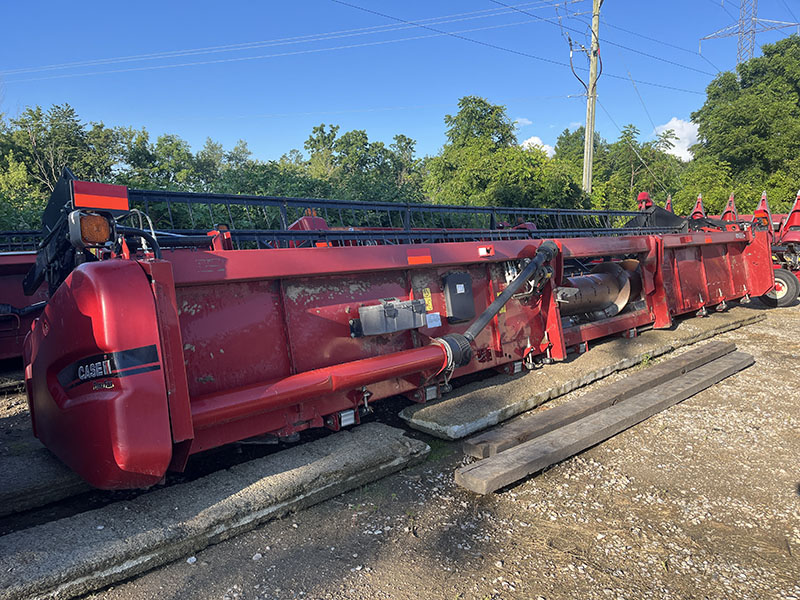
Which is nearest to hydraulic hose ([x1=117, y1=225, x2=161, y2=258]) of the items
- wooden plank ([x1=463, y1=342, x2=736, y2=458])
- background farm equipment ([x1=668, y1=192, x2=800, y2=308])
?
wooden plank ([x1=463, y1=342, x2=736, y2=458])

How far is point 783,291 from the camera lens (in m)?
9.08

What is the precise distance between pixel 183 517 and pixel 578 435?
2340 millimetres

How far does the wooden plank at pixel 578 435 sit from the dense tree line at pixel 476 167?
994cm

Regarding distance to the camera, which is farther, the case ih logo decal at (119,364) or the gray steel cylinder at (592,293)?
the gray steel cylinder at (592,293)

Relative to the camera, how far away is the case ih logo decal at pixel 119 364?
2348 millimetres

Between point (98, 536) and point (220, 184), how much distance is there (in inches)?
491

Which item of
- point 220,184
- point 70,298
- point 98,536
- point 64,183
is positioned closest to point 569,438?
point 98,536

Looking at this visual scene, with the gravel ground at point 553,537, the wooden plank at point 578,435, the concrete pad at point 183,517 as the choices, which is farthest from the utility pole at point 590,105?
the concrete pad at point 183,517

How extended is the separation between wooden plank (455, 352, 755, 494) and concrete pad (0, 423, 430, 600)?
0.50m

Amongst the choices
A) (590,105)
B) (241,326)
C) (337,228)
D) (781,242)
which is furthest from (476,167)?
(241,326)

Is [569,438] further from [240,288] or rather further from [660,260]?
[660,260]

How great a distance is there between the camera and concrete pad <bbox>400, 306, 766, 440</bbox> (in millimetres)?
3646

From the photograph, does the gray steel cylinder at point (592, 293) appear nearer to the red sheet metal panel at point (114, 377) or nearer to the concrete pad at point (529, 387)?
the concrete pad at point (529, 387)

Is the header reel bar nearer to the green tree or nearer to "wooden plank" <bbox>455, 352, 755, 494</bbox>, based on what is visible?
"wooden plank" <bbox>455, 352, 755, 494</bbox>
